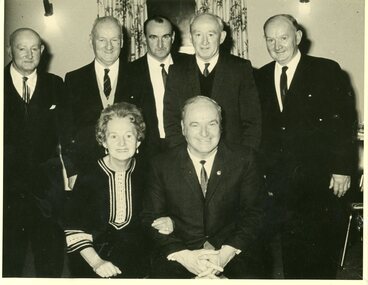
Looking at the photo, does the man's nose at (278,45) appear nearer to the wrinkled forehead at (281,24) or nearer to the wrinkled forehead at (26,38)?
the wrinkled forehead at (281,24)

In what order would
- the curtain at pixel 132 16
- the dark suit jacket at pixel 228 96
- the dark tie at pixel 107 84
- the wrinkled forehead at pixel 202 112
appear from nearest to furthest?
1. the wrinkled forehead at pixel 202 112
2. the dark suit jacket at pixel 228 96
3. the dark tie at pixel 107 84
4. the curtain at pixel 132 16

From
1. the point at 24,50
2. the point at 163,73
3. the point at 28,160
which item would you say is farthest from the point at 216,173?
the point at 24,50

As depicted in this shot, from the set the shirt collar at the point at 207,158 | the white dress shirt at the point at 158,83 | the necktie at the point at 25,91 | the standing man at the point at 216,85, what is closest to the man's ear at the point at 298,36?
the standing man at the point at 216,85

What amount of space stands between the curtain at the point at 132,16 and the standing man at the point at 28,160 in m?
0.43

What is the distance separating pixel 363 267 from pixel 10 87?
6.66ft

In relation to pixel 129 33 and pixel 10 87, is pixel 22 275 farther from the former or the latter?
pixel 129 33

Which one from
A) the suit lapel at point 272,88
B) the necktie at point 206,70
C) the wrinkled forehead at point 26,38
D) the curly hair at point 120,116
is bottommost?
the curly hair at point 120,116

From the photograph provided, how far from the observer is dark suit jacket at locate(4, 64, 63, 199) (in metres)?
2.36

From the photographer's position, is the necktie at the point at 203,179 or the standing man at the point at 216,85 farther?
the standing man at the point at 216,85

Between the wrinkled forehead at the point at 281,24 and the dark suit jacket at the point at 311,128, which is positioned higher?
the wrinkled forehead at the point at 281,24

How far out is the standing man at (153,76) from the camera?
7.76 feet

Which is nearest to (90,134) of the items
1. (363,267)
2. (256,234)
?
(256,234)

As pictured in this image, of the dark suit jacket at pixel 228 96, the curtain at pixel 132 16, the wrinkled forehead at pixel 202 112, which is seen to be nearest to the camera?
the wrinkled forehead at pixel 202 112

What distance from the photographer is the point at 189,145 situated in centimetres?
214
